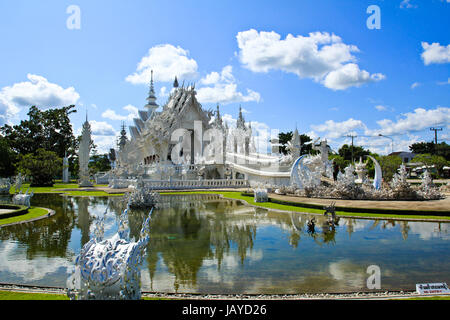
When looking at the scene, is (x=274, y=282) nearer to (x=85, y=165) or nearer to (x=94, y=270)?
(x=94, y=270)

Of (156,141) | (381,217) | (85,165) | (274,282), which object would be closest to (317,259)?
(274,282)

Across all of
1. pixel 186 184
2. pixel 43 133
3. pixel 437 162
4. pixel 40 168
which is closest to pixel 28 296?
pixel 186 184

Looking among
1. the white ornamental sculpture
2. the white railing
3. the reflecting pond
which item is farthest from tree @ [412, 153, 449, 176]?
the white ornamental sculpture

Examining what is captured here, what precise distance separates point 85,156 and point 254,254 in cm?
3640

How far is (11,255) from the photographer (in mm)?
7926

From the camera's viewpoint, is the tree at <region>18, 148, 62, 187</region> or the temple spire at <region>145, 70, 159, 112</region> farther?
the temple spire at <region>145, 70, 159, 112</region>

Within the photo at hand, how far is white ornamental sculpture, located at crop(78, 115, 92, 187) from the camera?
38031 mm

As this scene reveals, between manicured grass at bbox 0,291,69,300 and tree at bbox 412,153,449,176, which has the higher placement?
tree at bbox 412,153,449,176

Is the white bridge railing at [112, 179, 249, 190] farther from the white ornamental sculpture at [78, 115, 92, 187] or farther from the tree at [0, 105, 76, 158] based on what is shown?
the tree at [0, 105, 76, 158]

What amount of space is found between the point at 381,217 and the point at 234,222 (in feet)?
20.5

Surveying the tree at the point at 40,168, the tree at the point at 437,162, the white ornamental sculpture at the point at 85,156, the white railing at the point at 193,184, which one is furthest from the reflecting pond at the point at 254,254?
the tree at the point at 437,162

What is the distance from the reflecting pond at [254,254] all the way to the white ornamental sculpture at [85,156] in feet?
87.7

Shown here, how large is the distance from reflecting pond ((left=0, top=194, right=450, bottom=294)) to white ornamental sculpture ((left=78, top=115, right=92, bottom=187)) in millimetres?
26719
